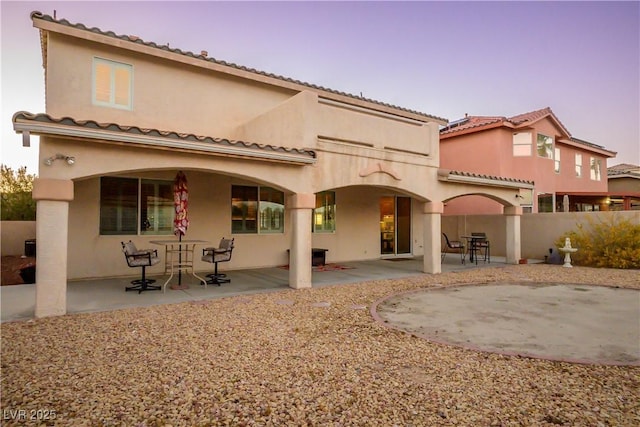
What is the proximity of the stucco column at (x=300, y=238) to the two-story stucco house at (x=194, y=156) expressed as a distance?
26 mm

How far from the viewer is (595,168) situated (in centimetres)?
2430

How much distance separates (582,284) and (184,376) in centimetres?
1065

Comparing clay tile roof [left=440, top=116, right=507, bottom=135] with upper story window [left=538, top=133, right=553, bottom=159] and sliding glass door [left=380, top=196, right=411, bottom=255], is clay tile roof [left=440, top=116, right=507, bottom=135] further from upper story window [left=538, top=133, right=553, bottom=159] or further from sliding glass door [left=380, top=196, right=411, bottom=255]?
sliding glass door [left=380, top=196, right=411, bottom=255]

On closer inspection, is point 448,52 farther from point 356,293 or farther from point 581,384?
point 581,384

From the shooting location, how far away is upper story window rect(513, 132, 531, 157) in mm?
19172

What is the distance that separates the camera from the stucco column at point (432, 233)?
1166cm

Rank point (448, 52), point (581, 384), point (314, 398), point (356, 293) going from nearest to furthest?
point (314, 398)
point (581, 384)
point (356, 293)
point (448, 52)

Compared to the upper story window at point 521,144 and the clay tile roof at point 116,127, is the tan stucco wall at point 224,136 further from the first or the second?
the upper story window at point 521,144

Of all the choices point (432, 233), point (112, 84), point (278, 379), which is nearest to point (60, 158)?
point (112, 84)

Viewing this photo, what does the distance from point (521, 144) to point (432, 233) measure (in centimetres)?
1114

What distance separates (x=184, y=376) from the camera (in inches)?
155

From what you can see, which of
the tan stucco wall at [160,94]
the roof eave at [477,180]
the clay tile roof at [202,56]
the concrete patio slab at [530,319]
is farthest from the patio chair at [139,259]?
the roof eave at [477,180]

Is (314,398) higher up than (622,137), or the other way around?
(622,137)

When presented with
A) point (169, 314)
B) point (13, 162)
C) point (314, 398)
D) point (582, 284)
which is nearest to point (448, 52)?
point (582, 284)
